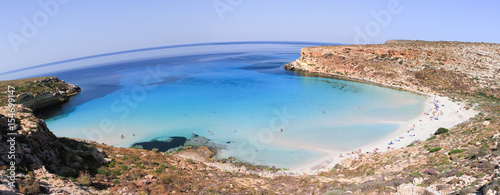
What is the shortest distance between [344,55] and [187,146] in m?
68.9

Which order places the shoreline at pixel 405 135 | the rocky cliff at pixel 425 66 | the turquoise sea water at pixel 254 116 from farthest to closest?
the rocky cliff at pixel 425 66, the turquoise sea water at pixel 254 116, the shoreline at pixel 405 135

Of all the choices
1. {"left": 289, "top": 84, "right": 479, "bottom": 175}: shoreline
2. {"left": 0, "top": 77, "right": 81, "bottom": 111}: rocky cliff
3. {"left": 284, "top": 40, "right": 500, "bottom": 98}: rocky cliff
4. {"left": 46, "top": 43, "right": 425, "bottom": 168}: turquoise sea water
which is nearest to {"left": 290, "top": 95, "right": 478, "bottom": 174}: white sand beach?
{"left": 289, "top": 84, "right": 479, "bottom": 175}: shoreline

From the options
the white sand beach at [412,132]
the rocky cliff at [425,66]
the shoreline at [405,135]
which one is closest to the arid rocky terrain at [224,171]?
the shoreline at [405,135]

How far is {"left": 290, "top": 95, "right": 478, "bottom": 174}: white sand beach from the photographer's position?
23.5 metres

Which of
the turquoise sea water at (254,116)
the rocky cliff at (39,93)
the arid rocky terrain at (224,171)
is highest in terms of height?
the rocky cliff at (39,93)

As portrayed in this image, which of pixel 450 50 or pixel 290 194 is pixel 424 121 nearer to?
pixel 290 194

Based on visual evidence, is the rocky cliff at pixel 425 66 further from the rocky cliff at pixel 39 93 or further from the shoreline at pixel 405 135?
the rocky cliff at pixel 39 93

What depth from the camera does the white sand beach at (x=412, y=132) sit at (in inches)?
924

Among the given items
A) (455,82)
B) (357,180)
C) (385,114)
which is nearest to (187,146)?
(357,180)

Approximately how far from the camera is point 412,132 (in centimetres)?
2869

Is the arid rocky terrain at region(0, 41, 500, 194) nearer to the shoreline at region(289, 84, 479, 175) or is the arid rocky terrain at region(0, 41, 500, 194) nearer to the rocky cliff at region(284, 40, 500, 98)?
the shoreline at region(289, 84, 479, 175)

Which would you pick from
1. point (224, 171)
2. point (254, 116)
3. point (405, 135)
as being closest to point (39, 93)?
point (254, 116)

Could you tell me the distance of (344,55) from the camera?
3044 inches

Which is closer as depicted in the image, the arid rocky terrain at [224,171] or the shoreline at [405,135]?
the arid rocky terrain at [224,171]
